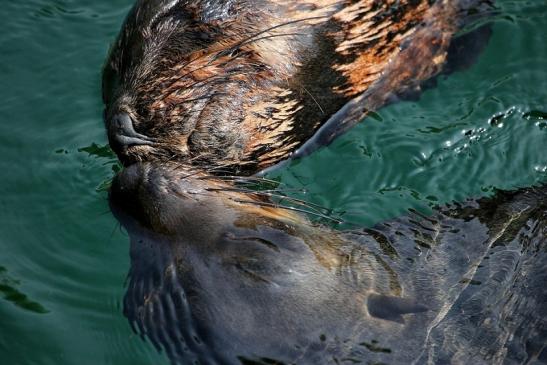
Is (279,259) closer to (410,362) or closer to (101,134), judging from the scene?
(410,362)

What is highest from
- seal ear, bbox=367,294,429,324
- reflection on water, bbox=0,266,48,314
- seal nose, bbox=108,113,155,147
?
seal nose, bbox=108,113,155,147

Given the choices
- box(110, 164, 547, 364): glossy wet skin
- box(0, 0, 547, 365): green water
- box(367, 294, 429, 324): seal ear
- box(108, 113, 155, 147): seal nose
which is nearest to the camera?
box(110, 164, 547, 364): glossy wet skin

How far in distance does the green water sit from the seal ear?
Answer: 4.26ft

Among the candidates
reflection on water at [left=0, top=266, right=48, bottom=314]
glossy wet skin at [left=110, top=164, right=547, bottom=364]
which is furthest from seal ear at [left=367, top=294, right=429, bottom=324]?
reflection on water at [left=0, top=266, right=48, bottom=314]

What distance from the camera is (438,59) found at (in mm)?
5379

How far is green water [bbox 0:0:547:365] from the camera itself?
4.52 metres

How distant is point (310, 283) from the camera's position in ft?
11.1

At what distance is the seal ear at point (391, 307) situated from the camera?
3.39 metres

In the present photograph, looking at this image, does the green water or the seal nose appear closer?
the seal nose

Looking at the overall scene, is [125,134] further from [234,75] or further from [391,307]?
[391,307]

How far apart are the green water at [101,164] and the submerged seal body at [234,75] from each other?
1.69ft

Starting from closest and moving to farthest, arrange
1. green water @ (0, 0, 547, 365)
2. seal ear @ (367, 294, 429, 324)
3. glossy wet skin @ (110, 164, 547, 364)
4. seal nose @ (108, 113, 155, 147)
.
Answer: glossy wet skin @ (110, 164, 547, 364) → seal ear @ (367, 294, 429, 324) → seal nose @ (108, 113, 155, 147) → green water @ (0, 0, 547, 365)

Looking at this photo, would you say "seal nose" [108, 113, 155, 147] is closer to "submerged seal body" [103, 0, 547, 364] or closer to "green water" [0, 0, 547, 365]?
"submerged seal body" [103, 0, 547, 364]

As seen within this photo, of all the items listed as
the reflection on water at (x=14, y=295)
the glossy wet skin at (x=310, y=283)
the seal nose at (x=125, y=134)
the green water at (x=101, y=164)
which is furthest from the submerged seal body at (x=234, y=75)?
the reflection on water at (x=14, y=295)
